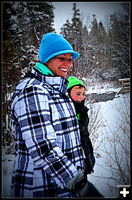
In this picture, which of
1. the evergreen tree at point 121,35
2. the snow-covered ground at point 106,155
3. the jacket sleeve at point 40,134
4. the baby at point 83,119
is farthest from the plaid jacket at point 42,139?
the evergreen tree at point 121,35

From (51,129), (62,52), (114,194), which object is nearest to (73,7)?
(62,52)

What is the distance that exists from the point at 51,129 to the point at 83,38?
214cm

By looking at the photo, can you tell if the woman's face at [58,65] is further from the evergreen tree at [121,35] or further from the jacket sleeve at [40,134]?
the evergreen tree at [121,35]

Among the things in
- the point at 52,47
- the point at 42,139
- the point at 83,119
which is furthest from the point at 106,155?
the point at 52,47

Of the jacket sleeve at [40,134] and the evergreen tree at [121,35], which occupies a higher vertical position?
the evergreen tree at [121,35]

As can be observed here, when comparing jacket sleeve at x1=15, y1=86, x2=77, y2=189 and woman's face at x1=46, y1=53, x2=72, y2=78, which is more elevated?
woman's face at x1=46, y1=53, x2=72, y2=78

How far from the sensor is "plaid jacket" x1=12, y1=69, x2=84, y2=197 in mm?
612

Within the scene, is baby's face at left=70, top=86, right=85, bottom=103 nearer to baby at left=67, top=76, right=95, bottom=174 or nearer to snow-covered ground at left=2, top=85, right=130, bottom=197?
baby at left=67, top=76, right=95, bottom=174

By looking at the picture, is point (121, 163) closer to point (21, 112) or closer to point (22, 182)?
point (22, 182)

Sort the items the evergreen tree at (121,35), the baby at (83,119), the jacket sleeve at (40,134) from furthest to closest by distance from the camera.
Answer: the evergreen tree at (121,35)
the baby at (83,119)
the jacket sleeve at (40,134)

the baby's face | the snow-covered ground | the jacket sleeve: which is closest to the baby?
the baby's face

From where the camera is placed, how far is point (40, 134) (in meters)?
0.61

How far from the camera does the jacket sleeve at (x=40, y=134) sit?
0.61 metres


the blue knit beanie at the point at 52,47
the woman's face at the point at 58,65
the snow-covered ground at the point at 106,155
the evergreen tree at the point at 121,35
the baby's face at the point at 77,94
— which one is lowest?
the snow-covered ground at the point at 106,155
